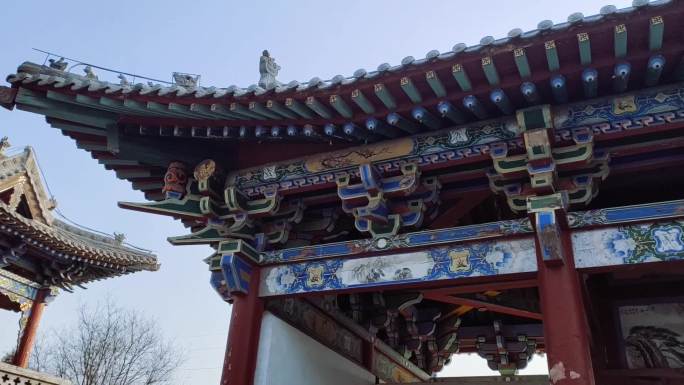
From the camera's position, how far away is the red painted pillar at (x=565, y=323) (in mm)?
4578

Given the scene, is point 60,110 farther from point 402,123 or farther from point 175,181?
point 402,123

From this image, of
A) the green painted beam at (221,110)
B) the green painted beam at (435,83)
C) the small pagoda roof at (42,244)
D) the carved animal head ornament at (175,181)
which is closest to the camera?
the green painted beam at (435,83)

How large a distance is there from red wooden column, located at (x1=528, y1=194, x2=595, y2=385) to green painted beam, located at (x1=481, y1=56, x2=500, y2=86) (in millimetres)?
1161

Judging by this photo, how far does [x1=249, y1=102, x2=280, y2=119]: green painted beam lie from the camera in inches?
234

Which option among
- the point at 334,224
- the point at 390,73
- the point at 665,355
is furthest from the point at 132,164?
the point at 665,355

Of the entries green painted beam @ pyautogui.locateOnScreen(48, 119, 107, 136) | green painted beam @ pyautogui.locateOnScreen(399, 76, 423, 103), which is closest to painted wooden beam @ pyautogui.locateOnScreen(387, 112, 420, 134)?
green painted beam @ pyautogui.locateOnScreen(399, 76, 423, 103)

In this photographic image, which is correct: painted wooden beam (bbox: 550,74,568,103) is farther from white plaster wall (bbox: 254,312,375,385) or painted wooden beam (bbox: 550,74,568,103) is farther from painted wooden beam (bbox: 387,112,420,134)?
white plaster wall (bbox: 254,312,375,385)

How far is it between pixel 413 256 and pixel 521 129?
5.11 feet

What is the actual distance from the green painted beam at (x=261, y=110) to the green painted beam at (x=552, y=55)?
2656 millimetres

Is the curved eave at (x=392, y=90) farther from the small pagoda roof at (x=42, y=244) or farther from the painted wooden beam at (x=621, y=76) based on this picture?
the small pagoda roof at (x=42, y=244)

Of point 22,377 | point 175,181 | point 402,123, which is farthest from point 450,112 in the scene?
point 22,377

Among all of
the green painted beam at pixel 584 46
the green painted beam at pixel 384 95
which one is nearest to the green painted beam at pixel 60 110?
the green painted beam at pixel 384 95

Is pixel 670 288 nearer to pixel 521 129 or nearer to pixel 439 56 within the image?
pixel 521 129

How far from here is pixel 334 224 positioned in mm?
7016
